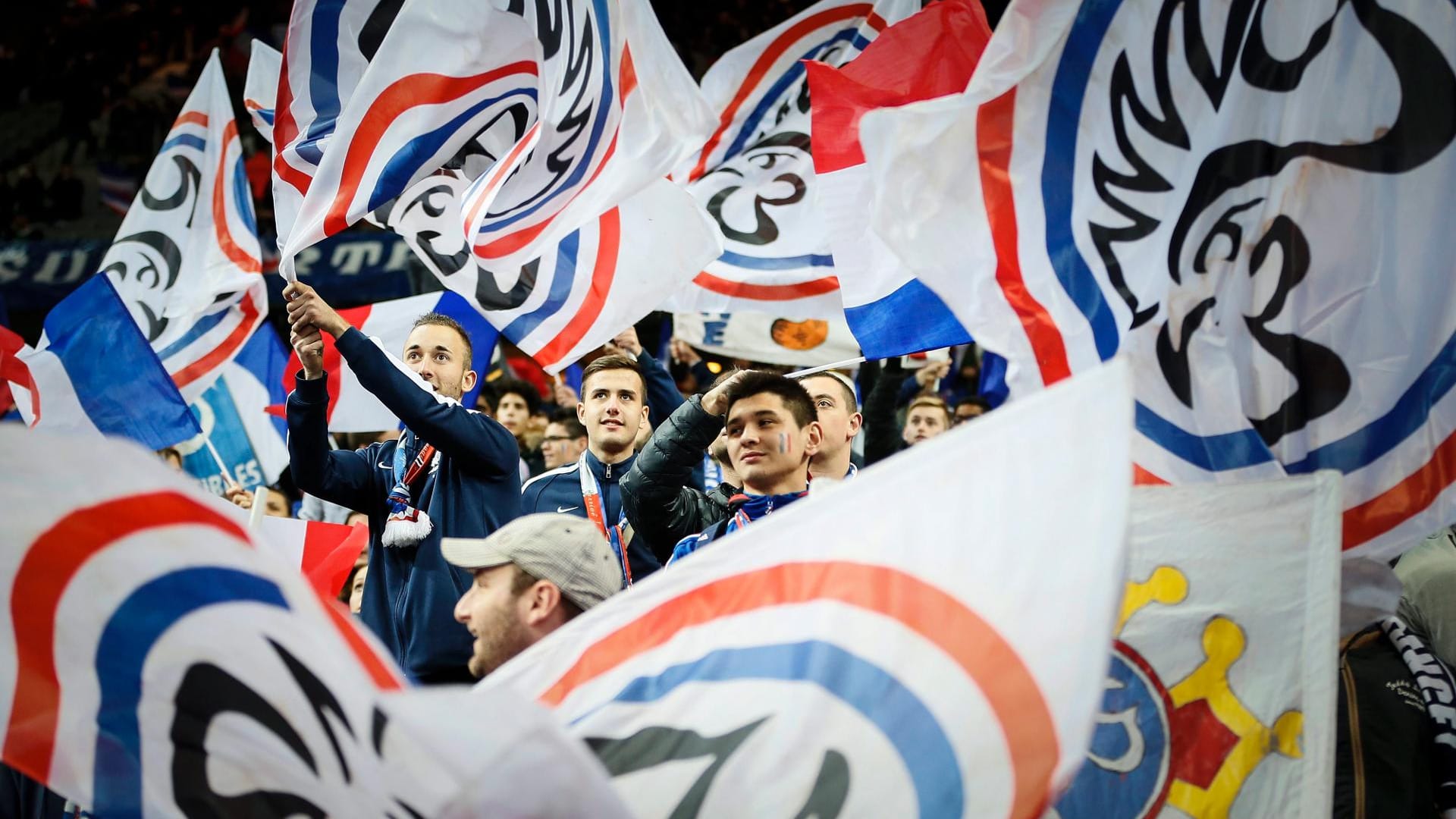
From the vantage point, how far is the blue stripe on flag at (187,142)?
7.46 m

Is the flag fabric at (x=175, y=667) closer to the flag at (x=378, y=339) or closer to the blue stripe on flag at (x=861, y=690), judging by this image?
the blue stripe on flag at (x=861, y=690)

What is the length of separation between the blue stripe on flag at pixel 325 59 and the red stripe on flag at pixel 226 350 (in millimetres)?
2074

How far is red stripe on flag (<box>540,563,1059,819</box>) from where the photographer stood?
229 cm

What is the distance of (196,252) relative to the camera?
7270mm

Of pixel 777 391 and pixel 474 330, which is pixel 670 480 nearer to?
pixel 777 391

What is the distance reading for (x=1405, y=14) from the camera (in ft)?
11.0

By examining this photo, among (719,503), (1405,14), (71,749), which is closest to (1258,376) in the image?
(1405,14)

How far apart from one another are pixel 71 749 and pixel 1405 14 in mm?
→ 3384

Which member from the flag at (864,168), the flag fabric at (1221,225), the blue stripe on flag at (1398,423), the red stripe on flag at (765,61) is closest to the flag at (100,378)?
the red stripe on flag at (765,61)

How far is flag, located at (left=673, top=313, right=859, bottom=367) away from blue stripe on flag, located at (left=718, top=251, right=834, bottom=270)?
0.57 metres

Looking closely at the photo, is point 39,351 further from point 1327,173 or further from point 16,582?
point 1327,173

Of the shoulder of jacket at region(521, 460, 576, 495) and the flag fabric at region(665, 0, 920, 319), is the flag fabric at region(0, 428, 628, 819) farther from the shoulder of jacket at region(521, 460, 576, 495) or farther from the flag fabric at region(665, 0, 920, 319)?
the flag fabric at region(665, 0, 920, 319)

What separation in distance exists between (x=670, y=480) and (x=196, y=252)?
401 cm

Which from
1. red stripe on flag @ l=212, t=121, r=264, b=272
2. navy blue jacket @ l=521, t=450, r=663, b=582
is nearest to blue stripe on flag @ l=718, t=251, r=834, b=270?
navy blue jacket @ l=521, t=450, r=663, b=582
